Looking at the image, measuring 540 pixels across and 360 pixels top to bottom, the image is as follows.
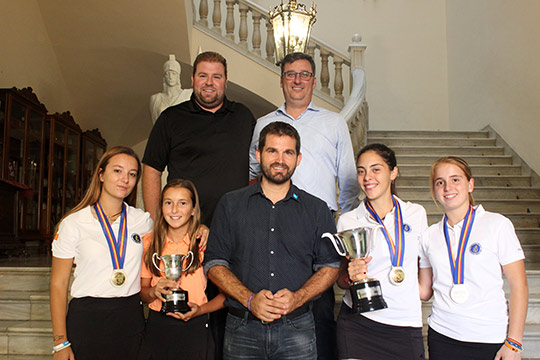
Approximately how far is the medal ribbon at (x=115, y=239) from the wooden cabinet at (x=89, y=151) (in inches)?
216

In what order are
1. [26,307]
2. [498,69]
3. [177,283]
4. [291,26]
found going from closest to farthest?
1. [177,283]
2. [26,307]
3. [291,26]
4. [498,69]

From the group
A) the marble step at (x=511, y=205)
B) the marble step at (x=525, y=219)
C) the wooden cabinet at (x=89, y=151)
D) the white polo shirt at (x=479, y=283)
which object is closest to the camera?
the white polo shirt at (x=479, y=283)

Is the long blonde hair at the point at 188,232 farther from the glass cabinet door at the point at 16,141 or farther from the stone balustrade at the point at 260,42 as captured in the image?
the stone balustrade at the point at 260,42

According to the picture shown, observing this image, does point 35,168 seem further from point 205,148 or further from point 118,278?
point 118,278

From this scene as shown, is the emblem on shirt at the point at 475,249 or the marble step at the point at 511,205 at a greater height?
the marble step at the point at 511,205

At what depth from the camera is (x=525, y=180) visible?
580 cm

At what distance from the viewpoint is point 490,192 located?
17.7ft

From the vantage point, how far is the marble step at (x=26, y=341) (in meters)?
2.93

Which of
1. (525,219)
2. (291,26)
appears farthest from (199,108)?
(525,219)

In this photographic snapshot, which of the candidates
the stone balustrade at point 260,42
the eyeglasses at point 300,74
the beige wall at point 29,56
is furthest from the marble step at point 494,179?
the beige wall at point 29,56

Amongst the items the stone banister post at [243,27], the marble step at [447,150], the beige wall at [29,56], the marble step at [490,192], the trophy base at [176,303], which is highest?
the stone banister post at [243,27]

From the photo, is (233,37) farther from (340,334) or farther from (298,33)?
(340,334)

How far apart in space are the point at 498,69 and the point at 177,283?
631cm

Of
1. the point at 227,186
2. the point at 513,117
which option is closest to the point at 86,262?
the point at 227,186
